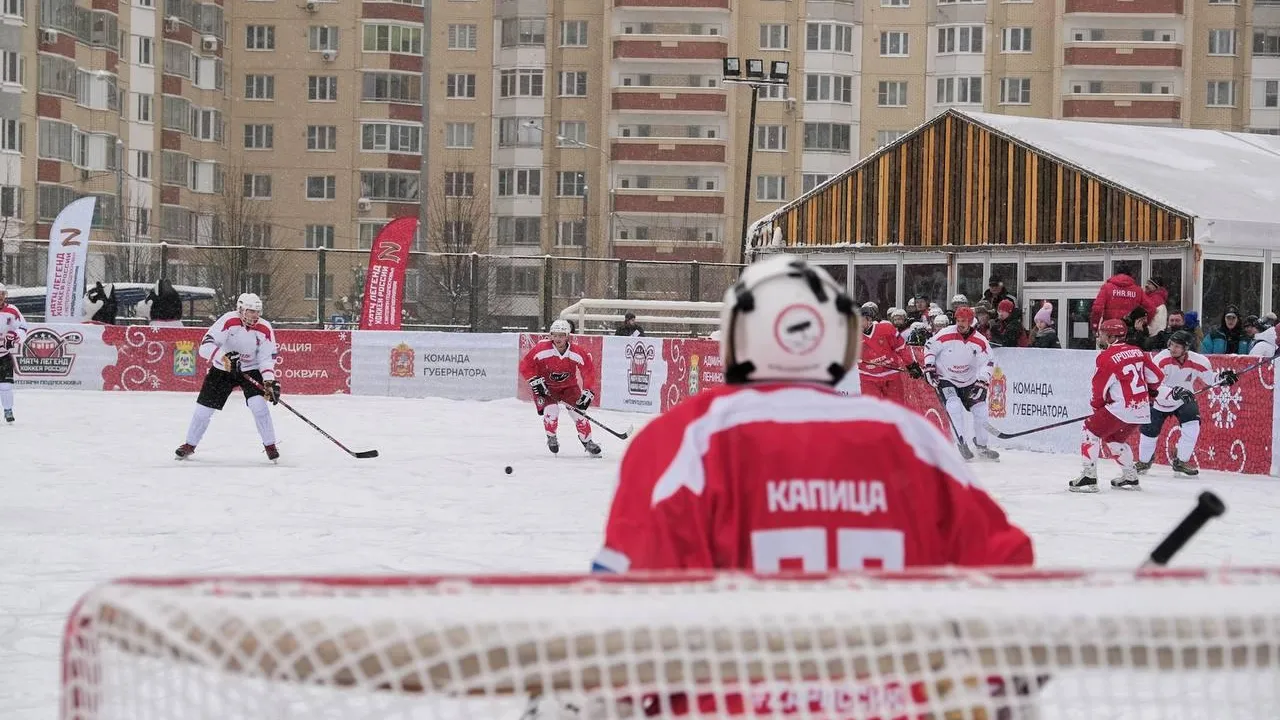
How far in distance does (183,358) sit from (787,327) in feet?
66.1

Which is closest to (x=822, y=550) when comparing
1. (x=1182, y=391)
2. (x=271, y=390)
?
(x=271, y=390)

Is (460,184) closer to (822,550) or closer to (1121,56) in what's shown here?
(1121,56)

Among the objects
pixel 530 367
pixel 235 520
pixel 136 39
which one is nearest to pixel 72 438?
pixel 530 367

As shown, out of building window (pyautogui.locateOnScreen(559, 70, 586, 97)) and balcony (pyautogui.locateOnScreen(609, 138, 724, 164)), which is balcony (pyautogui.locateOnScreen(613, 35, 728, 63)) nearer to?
building window (pyautogui.locateOnScreen(559, 70, 586, 97))

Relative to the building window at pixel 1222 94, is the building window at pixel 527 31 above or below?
above

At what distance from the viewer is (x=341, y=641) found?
1886 millimetres

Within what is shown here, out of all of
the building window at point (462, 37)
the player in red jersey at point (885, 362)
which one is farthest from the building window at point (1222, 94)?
the player in red jersey at point (885, 362)

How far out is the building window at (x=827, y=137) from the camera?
5184cm

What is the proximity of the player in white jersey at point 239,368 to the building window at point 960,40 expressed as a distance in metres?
41.3

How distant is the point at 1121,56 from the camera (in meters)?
50.0

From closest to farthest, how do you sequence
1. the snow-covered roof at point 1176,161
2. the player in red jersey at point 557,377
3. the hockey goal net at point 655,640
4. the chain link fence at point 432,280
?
the hockey goal net at point 655,640 → the player in red jersey at point 557,377 → the snow-covered roof at point 1176,161 → the chain link fence at point 432,280

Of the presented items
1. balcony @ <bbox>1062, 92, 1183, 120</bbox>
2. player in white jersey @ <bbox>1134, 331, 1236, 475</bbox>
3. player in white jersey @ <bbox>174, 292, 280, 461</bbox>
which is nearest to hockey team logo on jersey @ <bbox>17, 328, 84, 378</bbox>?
player in white jersey @ <bbox>174, 292, 280, 461</bbox>

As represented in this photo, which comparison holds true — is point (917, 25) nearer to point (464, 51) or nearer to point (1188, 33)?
point (1188, 33)

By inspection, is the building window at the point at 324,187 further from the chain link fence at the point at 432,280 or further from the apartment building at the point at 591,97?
the chain link fence at the point at 432,280
